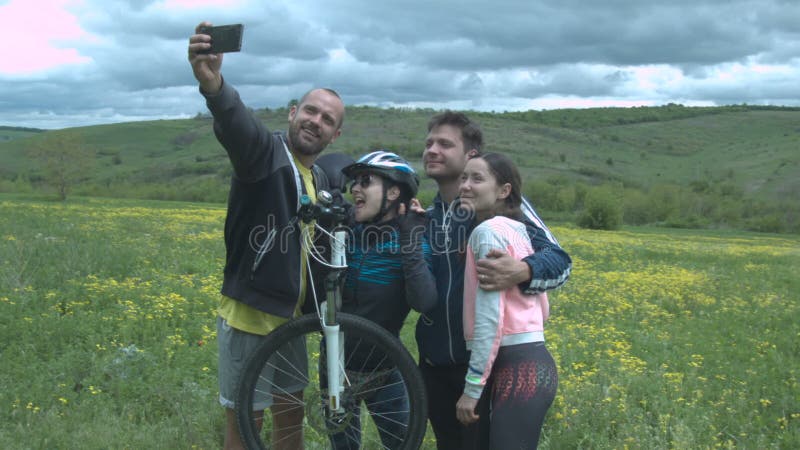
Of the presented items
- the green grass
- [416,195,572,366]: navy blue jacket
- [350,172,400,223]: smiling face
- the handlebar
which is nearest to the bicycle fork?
the handlebar

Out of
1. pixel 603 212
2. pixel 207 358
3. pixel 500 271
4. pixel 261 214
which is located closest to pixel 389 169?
pixel 261 214

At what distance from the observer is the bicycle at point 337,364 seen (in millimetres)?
3262

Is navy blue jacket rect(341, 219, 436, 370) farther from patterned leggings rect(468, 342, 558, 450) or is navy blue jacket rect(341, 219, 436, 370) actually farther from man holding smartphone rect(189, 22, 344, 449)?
patterned leggings rect(468, 342, 558, 450)

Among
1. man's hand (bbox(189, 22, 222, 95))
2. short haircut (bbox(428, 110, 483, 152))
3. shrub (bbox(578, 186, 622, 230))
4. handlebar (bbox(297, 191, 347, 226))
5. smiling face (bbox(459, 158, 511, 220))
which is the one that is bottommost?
shrub (bbox(578, 186, 622, 230))

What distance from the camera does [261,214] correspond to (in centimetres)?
335

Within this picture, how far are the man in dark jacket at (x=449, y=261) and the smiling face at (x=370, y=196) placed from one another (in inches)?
10.3

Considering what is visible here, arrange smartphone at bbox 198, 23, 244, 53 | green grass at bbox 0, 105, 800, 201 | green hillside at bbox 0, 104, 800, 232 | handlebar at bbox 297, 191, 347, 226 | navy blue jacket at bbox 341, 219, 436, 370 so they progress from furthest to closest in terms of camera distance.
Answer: green grass at bbox 0, 105, 800, 201 → green hillside at bbox 0, 104, 800, 232 → navy blue jacket at bbox 341, 219, 436, 370 → handlebar at bbox 297, 191, 347, 226 → smartphone at bbox 198, 23, 244, 53

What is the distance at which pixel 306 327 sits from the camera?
131 inches

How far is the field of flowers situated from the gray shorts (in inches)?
50.7

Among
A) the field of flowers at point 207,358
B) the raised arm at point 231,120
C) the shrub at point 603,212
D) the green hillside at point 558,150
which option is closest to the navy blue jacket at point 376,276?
the raised arm at point 231,120

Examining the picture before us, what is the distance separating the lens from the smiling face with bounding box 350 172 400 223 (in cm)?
344

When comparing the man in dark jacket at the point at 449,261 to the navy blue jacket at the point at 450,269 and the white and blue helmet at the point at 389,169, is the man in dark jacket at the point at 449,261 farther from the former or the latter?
the white and blue helmet at the point at 389,169

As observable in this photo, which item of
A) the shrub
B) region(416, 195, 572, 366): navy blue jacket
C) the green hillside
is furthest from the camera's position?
the green hillside

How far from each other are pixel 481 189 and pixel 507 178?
6.0 inches
